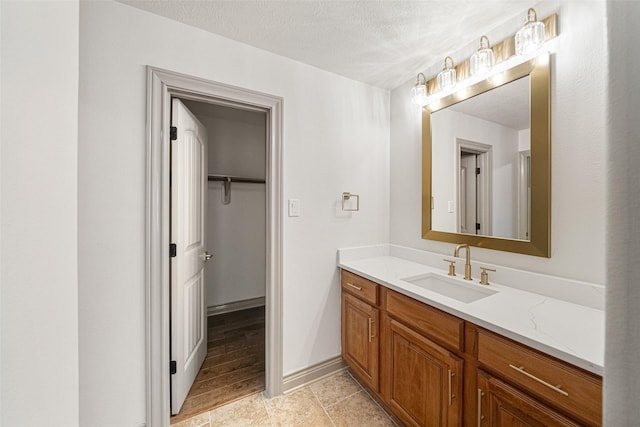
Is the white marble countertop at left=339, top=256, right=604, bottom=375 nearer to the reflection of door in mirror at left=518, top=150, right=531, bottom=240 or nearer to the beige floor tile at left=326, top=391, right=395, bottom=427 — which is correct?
the reflection of door in mirror at left=518, top=150, right=531, bottom=240

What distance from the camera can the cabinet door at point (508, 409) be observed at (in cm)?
→ 81

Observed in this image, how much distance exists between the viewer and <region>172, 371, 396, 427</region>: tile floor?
1468mm

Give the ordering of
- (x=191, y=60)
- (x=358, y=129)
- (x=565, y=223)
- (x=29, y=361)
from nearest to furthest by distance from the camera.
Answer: (x=29, y=361) < (x=565, y=223) < (x=191, y=60) < (x=358, y=129)

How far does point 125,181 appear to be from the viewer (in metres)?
1.30

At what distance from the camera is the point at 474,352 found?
3.38 ft

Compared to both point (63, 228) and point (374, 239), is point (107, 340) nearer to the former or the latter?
point (63, 228)

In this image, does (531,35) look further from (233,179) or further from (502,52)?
(233,179)

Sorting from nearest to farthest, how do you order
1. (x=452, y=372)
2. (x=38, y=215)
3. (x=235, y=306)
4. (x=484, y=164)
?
(x=38, y=215), (x=452, y=372), (x=484, y=164), (x=235, y=306)

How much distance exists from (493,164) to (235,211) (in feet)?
8.92

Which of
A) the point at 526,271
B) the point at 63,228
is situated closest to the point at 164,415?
the point at 63,228

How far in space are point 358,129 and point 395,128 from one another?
36 cm

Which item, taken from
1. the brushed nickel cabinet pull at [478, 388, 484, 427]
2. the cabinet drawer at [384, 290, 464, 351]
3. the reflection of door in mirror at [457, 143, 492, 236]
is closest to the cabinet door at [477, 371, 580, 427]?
the brushed nickel cabinet pull at [478, 388, 484, 427]

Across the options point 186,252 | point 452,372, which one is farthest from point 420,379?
point 186,252

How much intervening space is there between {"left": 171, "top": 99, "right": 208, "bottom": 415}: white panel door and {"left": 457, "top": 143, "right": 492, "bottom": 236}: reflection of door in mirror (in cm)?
187
